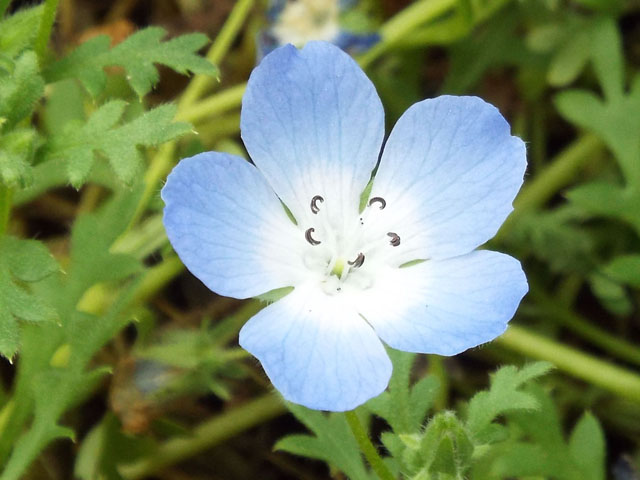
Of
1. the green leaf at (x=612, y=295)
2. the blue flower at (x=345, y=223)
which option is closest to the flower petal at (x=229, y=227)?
the blue flower at (x=345, y=223)

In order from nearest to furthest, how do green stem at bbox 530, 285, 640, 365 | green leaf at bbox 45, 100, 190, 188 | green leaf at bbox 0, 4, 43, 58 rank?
green leaf at bbox 45, 100, 190, 188, green leaf at bbox 0, 4, 43, 58, green stem at bbox 530, 285, 640, 365

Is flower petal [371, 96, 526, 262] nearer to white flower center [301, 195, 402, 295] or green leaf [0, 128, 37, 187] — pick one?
white flower center [301, 195, 402, 295]

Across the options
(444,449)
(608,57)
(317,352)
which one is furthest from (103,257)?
(608,57)

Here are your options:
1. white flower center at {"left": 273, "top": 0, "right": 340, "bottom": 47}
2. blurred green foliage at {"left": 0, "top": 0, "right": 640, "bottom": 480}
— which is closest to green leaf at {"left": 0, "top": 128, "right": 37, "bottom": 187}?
blurred green foliage at {"left": 0, "top": 0, "right": 640, "bottom": 480}

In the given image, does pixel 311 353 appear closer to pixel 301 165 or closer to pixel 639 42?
pixel 301 165

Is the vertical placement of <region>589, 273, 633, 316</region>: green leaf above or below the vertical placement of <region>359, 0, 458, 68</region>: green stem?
below
